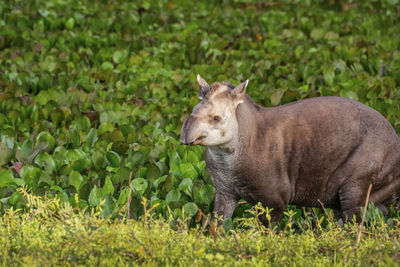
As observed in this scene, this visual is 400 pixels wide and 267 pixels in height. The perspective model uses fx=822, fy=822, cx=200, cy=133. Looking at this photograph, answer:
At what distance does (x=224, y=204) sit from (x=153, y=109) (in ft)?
10.0

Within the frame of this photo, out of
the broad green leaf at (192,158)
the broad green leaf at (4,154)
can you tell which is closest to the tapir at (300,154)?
the broad green leaf at (192,158)

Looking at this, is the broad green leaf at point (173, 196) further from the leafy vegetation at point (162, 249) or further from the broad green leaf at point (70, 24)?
the broad green leaf at point (70, 24)

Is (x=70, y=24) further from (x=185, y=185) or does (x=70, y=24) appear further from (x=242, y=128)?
(x=242, y=128)

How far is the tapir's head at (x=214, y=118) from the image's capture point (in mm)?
5383

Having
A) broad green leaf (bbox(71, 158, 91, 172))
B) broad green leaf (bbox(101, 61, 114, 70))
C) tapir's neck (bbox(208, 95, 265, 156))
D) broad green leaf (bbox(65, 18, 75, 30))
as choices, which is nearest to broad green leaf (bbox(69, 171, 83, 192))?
broad green leaf (bbox(71, 158, 91, 172))

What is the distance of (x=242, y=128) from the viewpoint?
5742mm

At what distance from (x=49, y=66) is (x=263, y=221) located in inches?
217

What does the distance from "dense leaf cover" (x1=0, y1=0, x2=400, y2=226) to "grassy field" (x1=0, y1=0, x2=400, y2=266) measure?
2 cm

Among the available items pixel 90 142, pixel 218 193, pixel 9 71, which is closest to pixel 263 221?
pixel 218 193

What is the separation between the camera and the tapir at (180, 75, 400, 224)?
5723 mm

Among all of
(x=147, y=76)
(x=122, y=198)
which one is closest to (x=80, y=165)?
(x=122, y=198)

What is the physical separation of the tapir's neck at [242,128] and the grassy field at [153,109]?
1.60 feet

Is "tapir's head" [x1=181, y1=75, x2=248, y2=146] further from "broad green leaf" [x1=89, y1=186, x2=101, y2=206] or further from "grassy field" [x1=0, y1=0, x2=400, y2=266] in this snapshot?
"broad green leaf" [x1=89, y1=186, x2=101, y2=206]

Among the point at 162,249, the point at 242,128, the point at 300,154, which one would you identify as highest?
the point at 242,128
